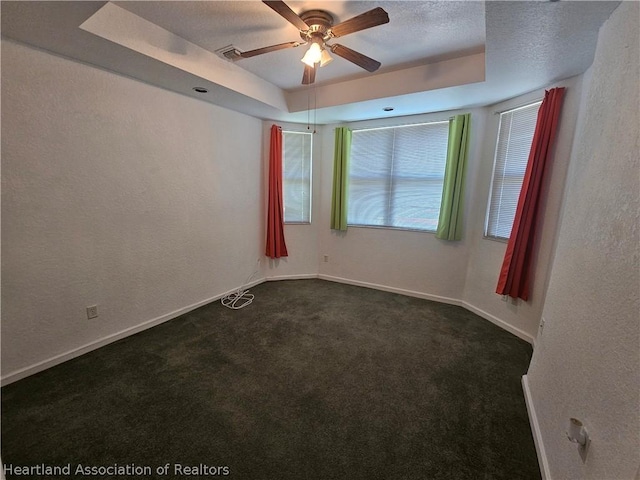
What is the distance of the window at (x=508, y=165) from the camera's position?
8.68 ft

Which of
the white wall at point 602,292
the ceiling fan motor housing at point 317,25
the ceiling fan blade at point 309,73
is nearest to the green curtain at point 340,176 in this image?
the ceiling fan blade at point 309,73

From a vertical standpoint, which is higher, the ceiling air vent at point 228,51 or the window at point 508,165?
the ceiling air vent at point 228,51

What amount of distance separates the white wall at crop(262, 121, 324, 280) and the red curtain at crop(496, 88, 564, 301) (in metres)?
2.50

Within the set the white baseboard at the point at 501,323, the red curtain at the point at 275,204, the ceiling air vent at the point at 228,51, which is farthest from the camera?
the red curtain at the point at 275,204

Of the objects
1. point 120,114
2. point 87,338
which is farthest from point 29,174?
point 87,338

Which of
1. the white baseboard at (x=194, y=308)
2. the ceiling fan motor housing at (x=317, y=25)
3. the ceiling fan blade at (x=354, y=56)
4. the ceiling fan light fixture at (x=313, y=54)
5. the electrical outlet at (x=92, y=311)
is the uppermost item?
the ceiling fan motor housing at (x=317, y=25)

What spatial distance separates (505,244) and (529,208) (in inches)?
20.5

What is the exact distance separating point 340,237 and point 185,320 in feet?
7.68

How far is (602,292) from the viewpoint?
1057 millimetres

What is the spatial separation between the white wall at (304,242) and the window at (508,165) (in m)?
2.26

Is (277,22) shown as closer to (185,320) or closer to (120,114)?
(120,114)

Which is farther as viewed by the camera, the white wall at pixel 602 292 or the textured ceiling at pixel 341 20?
the textured ceiling at pixel 341 20

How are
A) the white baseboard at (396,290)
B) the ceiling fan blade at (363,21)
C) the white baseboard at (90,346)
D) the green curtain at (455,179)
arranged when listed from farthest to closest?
the white baseboard at (396,290) → the green curtain at (455,179) → the white baseboard at (90,346) → the ceiling fan blade at (363,21)

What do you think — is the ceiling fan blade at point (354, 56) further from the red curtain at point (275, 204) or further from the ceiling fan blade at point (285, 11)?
the red curtain at point (275, 204)
